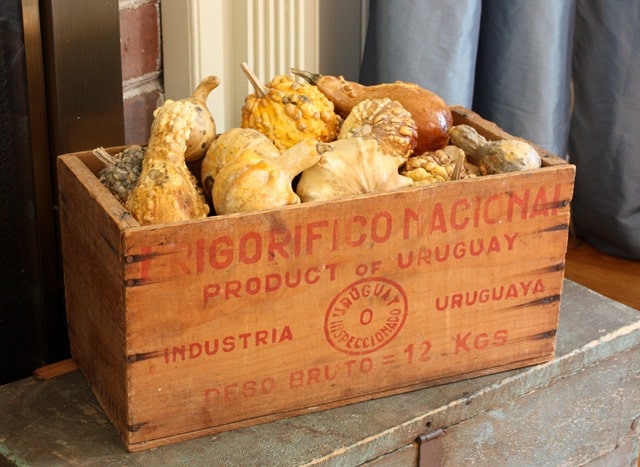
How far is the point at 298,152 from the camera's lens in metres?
1.03

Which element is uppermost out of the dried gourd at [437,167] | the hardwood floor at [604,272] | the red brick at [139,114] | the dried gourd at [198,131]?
the dried gourd at [198,131]

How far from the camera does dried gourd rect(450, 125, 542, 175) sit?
1108 millimetres

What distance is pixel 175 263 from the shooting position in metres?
0.94

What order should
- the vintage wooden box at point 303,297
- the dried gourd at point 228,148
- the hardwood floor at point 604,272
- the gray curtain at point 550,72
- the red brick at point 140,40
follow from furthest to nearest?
the hardwood floor at point 604,272
the gray curtain at point 550,72
the red brick at point 140,40
the dried gourd at point 228,148
the vintage wooden box at point 303,297

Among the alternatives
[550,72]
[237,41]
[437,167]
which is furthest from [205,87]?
[550,72]

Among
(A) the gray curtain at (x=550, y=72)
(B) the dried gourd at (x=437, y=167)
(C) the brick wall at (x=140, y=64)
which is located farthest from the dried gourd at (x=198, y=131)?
(A) the gray curtain at (x=550, y=72)

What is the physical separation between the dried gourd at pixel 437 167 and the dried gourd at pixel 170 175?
233mm

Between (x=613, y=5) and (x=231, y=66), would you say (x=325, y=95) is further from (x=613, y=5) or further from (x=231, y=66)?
(x=613, y=5)

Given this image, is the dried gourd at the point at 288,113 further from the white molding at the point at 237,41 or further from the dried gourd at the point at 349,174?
the white molding at the point at 237,41

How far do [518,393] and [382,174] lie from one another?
33 cm

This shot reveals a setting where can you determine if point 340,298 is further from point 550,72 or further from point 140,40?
point 550,72

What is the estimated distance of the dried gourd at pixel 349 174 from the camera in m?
1.03

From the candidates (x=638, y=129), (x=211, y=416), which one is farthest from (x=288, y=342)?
(x=638, y=129)

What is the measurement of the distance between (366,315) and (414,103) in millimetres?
277
